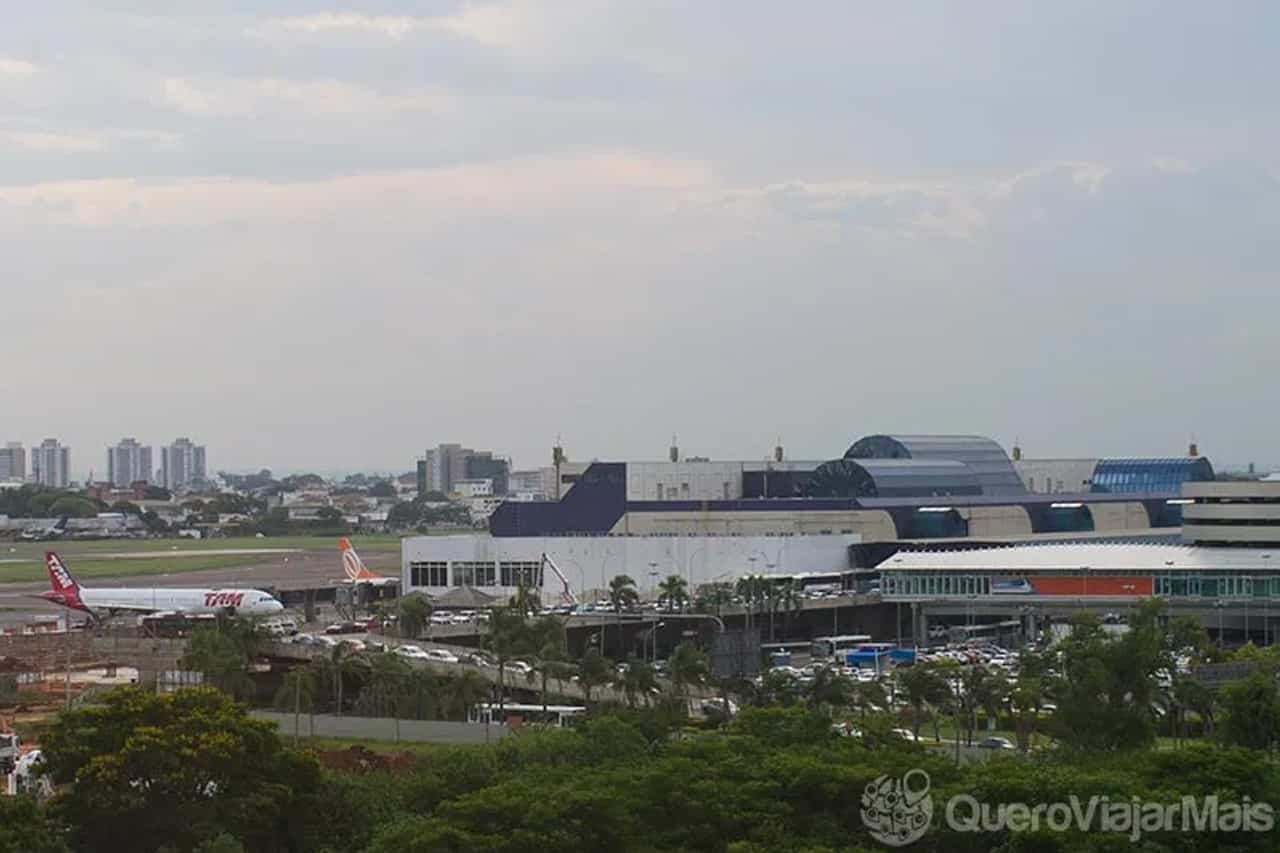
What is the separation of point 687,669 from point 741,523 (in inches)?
1985

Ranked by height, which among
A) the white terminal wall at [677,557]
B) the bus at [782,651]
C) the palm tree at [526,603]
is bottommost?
the bus at [782,651]

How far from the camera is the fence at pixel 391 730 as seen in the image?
70312 millimetres

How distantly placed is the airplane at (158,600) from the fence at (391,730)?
44136 millimetres

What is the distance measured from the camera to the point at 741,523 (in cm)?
12706

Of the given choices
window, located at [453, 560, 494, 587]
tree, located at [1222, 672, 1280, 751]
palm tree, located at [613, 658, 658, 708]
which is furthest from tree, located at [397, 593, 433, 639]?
tree, located at [1222, 672, 1280, 751]

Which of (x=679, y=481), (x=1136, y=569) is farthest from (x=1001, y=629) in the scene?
(x=679, y=481)

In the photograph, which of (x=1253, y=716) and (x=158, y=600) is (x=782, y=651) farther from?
(x=1253, y=716)

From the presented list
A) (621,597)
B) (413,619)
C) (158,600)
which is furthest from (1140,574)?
(158,600)

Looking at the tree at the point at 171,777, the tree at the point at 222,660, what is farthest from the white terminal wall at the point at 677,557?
the tree at the point at 171,777

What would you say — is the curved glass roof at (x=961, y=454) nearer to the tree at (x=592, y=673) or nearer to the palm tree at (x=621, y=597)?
the palm tree at (x=621, y=597)

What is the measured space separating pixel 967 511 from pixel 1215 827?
89105mm

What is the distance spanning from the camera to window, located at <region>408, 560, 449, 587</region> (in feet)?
417

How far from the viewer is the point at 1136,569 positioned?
108 metres

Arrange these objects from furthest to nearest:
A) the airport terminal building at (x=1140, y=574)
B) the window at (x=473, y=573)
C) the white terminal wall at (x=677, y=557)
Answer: the window at (x=473, y=573) → the white terminal wall at (x=677, y=557) → the airport terminal building at (x=1140, y=574)
